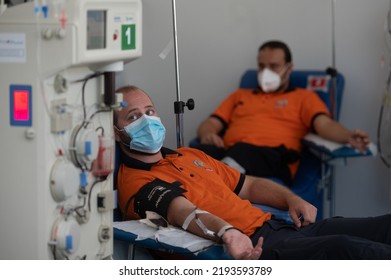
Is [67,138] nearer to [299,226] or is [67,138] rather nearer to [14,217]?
[14,217]

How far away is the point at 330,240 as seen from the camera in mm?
2420

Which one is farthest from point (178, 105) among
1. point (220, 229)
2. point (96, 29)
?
point (96, 29)

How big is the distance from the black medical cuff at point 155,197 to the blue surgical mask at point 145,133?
4.8 inches

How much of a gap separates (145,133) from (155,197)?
0.72 ft

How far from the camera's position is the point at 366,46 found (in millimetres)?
4344

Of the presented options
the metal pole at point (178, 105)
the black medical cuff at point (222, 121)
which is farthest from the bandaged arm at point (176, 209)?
the black medical cuff at point (222, 121)

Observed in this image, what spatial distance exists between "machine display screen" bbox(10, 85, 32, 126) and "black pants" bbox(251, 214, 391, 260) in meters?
0.85

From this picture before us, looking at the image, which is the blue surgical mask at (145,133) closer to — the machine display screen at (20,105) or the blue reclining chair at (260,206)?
the blue reclining chair at (260,206)

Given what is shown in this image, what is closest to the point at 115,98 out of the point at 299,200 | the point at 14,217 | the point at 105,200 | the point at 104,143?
the point at 104,143

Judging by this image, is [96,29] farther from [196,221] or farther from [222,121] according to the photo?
[222,121]

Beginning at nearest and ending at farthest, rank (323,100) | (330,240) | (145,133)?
(330,240), (145,133), (323,100)

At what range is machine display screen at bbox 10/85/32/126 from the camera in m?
2.10

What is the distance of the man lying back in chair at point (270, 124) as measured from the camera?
393 centimetres
